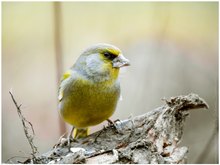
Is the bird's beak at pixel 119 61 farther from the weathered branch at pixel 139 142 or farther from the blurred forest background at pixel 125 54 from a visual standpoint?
the blurred forest background at pixel 125 54

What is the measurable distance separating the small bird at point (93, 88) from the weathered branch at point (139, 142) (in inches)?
7.4

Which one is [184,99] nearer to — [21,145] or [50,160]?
[50,160]

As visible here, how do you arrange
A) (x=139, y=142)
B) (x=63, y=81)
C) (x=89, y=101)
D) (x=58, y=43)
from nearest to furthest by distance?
(x=139, y=142) < (x=89, y=101) < (x=63, y=81) < (x=58, y=43)

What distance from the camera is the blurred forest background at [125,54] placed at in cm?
469

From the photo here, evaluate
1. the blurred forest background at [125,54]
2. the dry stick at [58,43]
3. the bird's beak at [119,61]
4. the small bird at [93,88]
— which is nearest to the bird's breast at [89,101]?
the small bird at [93,88]

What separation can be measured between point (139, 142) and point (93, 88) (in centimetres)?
68

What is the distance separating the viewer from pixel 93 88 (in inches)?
137

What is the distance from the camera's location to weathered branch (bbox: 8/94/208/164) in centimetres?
288

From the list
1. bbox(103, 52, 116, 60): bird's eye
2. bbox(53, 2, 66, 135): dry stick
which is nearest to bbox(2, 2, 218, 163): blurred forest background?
bbox(53, 2, 66, 135): dry stick

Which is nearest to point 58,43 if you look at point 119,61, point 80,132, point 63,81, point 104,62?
point 63,81

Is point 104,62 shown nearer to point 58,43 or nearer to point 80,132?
point 58,43

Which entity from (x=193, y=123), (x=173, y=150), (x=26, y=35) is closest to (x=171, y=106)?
(x=173, y=150)

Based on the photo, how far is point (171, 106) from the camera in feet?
10.7

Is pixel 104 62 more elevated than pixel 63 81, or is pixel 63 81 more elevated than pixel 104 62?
pixel 104 62
